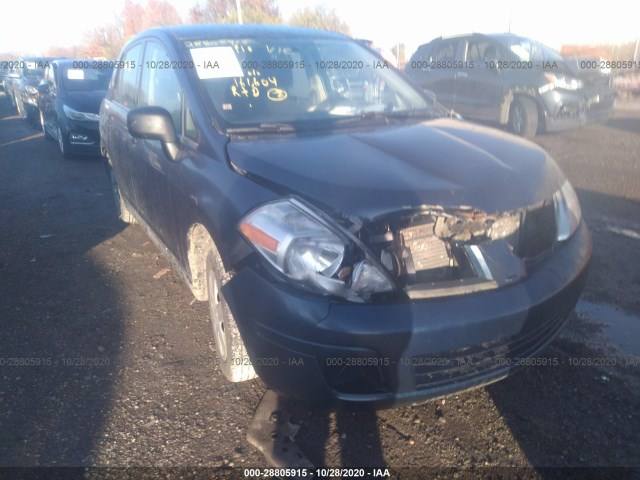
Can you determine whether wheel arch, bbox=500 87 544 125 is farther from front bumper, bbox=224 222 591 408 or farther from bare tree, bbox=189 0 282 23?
bare tree, bbox=189 0 282 23

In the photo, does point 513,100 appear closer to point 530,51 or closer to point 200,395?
point 530,51

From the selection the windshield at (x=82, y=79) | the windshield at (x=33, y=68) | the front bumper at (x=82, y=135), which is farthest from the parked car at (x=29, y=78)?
the front bumper at (x=82, y=135)

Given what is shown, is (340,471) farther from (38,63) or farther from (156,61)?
(38,63)

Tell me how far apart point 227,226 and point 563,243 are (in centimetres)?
155

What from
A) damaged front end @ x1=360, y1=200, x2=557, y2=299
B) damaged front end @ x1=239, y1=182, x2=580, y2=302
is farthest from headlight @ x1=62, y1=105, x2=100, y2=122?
damaged front end @ x1=360, y1=200, x2=557, y2=299

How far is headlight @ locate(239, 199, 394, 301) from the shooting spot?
2.00 metres

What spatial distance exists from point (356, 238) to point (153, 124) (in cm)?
139

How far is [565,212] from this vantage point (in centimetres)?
258

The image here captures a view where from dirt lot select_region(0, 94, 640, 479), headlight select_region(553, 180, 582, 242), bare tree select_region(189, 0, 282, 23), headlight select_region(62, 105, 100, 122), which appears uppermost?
bare tree select_region(189, 0, 282, 23)

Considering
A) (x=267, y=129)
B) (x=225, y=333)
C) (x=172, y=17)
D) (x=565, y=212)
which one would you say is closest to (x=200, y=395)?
(x=225, y=333)

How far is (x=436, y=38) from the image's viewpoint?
33.4 ft

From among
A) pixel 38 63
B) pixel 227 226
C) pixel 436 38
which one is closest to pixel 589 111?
pixel 436 38

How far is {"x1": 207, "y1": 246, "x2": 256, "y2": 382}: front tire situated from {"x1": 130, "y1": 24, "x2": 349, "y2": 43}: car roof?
1.49 meters

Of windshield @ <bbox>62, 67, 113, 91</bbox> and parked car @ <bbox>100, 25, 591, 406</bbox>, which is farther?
windshield @ <bbox>62, 67, 113, 91</bbox>
